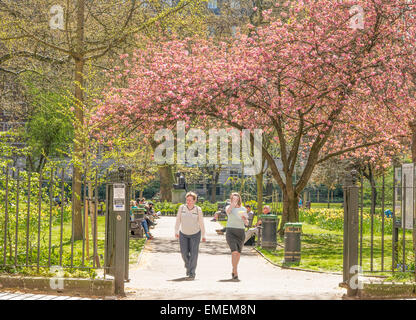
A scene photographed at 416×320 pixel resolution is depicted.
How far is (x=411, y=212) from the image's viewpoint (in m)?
11.1

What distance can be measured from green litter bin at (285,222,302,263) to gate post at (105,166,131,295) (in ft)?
20.2

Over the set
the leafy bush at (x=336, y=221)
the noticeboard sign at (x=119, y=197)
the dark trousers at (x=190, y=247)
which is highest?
the noticeboard sign at (x=119, y=197)

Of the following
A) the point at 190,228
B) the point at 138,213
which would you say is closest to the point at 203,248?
the point at 138,213

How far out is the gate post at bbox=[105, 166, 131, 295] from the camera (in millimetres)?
9734

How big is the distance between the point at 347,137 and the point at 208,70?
24.4 ft

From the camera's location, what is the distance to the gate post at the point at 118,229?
973 cm

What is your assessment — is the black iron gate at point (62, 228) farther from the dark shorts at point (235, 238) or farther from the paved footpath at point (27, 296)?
the dark shorts at point (235, 238)

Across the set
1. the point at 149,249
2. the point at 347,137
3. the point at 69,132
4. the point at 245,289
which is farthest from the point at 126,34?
the point at 69,132

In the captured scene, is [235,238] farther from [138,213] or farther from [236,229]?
[138,213]

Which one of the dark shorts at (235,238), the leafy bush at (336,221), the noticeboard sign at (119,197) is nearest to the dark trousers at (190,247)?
the dark shorts at (235,238)

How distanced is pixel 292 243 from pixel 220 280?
11.3 ft

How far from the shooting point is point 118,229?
980 cm

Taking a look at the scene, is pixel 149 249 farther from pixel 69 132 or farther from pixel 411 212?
pixel 69 132

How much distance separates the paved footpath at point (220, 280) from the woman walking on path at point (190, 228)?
47cm
